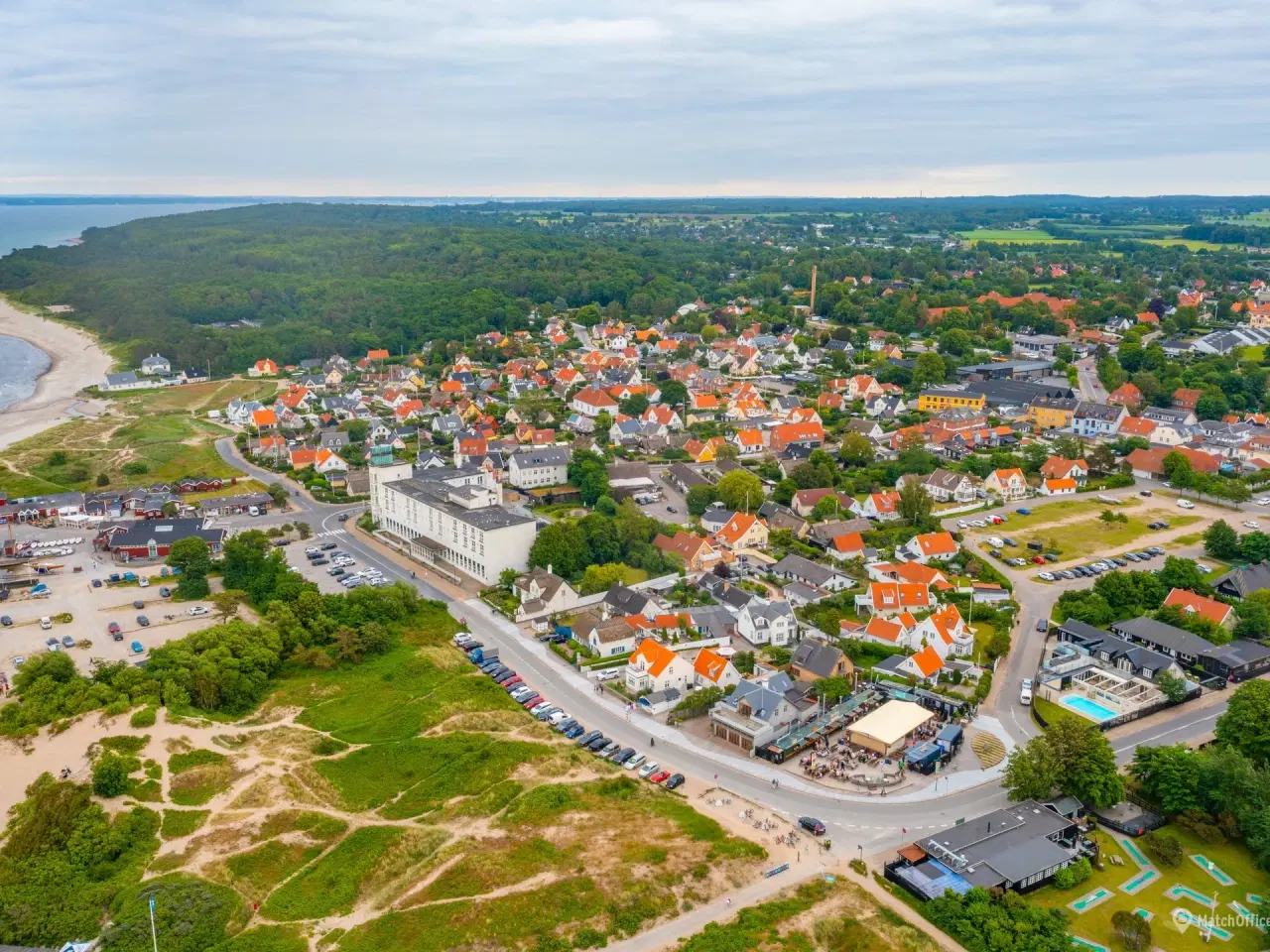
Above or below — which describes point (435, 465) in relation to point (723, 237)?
below

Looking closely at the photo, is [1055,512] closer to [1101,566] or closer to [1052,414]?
[1101,566]

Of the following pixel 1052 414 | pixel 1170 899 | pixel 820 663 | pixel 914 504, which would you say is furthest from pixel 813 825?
pixel 1052 414

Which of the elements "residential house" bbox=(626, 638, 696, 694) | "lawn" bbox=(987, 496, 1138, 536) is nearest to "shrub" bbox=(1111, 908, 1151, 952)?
"residential house" bbox=(626, 638, 696, 694)

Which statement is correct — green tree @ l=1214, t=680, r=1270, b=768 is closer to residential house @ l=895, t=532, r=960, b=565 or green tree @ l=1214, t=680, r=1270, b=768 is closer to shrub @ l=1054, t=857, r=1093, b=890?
shrub @ l=1054, t=857, r=1093, b=890

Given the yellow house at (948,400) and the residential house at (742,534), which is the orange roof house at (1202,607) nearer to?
the residential house at (742,534)

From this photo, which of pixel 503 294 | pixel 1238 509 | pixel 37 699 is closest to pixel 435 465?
pixel 37 699

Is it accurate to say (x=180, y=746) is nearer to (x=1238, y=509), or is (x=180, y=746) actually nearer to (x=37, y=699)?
(x=37, y=699)
